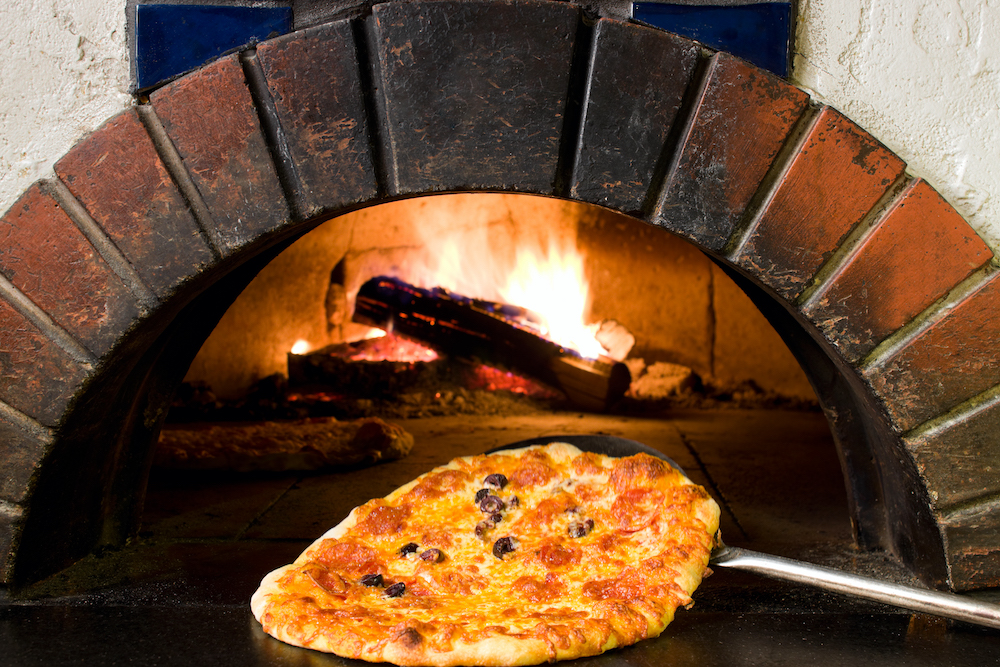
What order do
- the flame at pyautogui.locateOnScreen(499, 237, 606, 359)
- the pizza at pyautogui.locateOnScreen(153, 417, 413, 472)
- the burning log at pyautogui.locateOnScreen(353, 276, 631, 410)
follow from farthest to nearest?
the flame at pyautogui.locateOnScreen(499, 237, 606, 359), the burning log at pyautogui.locateOnScreen(353, 276, 631, 410), the pizza at pyautogui.locateOnScreen(153, 417, 413, 472)

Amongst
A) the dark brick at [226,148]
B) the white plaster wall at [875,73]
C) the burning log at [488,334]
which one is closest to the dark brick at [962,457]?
the white plaster wall at [875,73]

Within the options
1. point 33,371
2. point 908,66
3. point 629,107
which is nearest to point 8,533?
point 33,371

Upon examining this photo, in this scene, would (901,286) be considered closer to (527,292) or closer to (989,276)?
(989,276)

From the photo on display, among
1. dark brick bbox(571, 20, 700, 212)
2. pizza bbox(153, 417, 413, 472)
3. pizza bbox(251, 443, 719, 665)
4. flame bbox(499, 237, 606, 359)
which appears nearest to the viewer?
pizza bbox(251, 443, 719, 665)

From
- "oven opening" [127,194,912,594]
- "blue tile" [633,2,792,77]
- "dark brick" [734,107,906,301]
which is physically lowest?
"dark brick" [734,107,906,301]

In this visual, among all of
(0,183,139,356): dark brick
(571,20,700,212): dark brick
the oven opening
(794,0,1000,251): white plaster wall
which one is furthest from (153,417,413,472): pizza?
(794,0,1000,251): white plaster wall

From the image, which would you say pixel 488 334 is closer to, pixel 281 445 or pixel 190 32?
pixel 281 445

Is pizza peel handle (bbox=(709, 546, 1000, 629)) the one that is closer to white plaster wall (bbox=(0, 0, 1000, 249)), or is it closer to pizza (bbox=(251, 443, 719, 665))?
pizza (bbox=(251, 443, 719, 665))
